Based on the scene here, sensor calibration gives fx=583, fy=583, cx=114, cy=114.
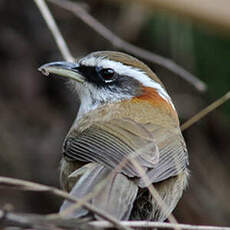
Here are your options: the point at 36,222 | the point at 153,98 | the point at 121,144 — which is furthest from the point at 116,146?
the point at 36,222

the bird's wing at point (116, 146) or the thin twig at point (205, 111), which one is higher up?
the thin twig at point (205, 111)

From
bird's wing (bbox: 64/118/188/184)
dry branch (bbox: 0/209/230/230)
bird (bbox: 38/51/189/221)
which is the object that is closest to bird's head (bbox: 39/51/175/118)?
bird (bbox: 38/51/189/221)

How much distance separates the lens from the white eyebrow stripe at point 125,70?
5355 millimetres

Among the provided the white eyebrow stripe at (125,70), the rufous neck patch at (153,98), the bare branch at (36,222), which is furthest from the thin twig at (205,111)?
the bare branch at (36,222)

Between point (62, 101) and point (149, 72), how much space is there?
11.9 ft

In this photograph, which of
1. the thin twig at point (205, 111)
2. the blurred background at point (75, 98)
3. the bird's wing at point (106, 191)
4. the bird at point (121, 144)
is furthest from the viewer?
the blurred background at point (75, 98)

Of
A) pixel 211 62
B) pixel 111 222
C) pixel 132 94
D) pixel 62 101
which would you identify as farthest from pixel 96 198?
pixel 62 101

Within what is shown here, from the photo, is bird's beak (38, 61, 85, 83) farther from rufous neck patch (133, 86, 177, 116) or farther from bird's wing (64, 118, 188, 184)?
bird's wing (64, 118, 188, 184)

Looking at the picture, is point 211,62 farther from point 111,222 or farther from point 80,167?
point 111,222

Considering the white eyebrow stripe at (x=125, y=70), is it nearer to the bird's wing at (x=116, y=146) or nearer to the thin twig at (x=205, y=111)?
the bird's wing at (x=116, y=146)

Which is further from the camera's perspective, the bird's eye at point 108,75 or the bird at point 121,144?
the bird's eye at point 108,75

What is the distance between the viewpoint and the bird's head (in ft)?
17.6

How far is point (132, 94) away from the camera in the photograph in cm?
554

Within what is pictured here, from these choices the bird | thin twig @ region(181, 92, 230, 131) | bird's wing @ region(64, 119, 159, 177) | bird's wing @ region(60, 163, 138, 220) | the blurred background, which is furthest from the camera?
the blurred background
